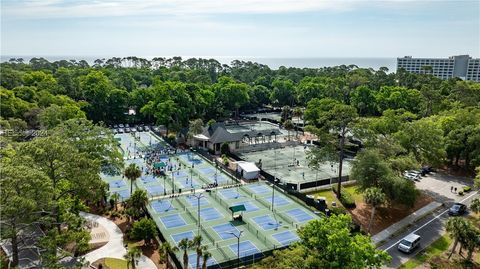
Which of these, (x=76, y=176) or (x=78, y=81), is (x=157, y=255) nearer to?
(x=76, y=176)

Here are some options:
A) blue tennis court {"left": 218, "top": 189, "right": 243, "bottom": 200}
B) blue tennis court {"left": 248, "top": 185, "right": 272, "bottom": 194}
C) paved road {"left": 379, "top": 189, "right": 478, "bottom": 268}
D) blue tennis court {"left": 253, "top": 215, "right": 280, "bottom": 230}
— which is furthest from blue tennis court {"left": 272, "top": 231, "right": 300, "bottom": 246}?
blue tennis court {"left": 248, "top": 185, "right": 272, "bottom": 194}

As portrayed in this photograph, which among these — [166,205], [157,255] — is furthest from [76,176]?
[166,205]

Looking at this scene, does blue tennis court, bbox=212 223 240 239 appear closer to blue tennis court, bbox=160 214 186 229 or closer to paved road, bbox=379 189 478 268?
blue tennis court, bbox=160 214 186 229

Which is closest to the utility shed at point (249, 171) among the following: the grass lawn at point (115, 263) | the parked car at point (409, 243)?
the parked car at point (409, 243)

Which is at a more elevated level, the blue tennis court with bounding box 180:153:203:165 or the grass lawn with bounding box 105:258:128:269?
the blue tennis court with bounding box 180:153:203:165

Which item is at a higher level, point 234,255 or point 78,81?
point 78,81
